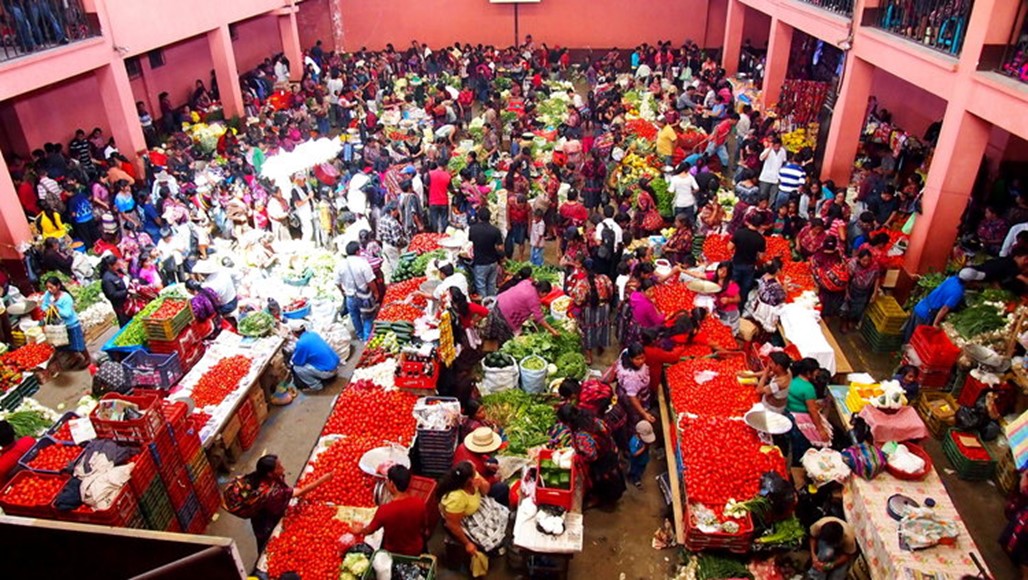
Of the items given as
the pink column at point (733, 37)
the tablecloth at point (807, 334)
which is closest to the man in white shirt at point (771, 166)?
the tablecloth at point (807, 334)

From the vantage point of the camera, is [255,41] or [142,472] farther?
[255,41]

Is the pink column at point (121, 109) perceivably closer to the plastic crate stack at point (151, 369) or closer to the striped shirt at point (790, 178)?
the plastic crate stack at point (151, 369)

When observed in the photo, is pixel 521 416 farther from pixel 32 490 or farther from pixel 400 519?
pixel 32 490

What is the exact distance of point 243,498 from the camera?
634 cm

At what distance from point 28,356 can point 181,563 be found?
10.1 meters

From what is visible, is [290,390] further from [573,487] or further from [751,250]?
[751,250]

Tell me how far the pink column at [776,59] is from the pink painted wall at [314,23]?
59.8 ft

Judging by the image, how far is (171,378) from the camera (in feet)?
30.4

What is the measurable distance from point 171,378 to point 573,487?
5838mm

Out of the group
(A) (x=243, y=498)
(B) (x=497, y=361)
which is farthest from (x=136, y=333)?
(B) (x=497, y=361)

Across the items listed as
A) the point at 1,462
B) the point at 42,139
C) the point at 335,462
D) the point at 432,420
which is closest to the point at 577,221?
the point at 432,420

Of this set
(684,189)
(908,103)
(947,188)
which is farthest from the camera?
(908,103)

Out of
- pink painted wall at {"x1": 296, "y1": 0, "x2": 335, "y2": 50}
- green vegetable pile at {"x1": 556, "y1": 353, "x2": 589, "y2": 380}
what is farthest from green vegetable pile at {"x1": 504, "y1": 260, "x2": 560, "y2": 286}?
pink painted wall at {"x1": 296, "y1": 0, "x2": 335, "y2": 50}

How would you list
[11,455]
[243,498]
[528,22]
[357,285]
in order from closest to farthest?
[243,498], [11,455], [357,285], [528,22]
